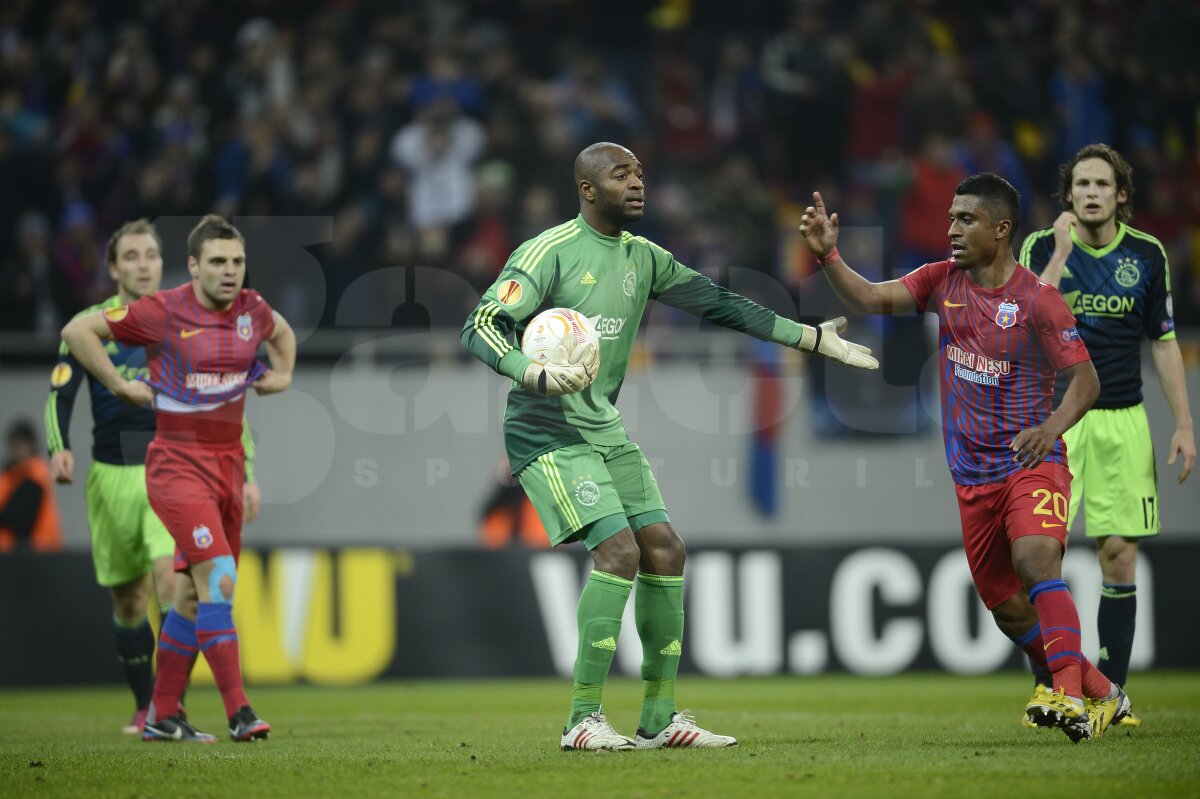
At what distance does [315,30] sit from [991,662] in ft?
31.0

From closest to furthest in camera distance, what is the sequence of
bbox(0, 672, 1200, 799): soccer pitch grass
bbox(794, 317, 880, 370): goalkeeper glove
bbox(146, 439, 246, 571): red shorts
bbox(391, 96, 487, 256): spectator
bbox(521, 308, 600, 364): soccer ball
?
bbox(0, 672, 1200, 799): soccer pitch grass → bbox(521, 308, 600, 364): soccer ball → bbox(794, 317, 880, 370): goalkeeper glove → bbox(146, 439, 246, 571): red shorts → bbox(391, 96, 487, 256): spectator

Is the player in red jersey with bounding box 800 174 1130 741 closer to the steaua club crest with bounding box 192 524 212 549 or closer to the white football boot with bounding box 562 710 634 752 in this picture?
the white football boot with bounding box 562 710 634 752

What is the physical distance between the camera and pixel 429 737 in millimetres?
7559

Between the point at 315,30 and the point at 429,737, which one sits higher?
the point at 315,30

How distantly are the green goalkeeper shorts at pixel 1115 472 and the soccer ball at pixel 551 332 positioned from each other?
9.09 feet

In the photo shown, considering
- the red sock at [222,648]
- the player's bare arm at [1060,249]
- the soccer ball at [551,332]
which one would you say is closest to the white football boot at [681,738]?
the soccer ball at [551,332]

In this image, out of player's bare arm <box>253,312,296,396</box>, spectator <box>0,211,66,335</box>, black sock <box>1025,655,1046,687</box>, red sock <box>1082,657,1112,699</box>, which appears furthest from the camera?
spectator <box>0,211,66,335</box>

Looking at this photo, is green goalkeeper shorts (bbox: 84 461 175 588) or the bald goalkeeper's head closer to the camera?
the bald goalkeeper's head

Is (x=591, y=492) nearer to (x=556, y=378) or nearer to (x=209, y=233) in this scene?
(x=556, y=378)

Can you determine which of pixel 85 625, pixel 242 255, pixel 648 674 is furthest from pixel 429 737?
pixel 85 625

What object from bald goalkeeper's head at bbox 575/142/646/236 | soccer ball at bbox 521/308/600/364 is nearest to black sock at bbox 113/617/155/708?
soccer ball at bbox 521/308/600/364

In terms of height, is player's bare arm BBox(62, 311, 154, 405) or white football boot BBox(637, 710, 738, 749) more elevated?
player's bare arm BBox(62, 311, 154, 405)

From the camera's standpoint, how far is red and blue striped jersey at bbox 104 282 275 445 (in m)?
7.79

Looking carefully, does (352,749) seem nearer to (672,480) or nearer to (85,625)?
(85,625)
